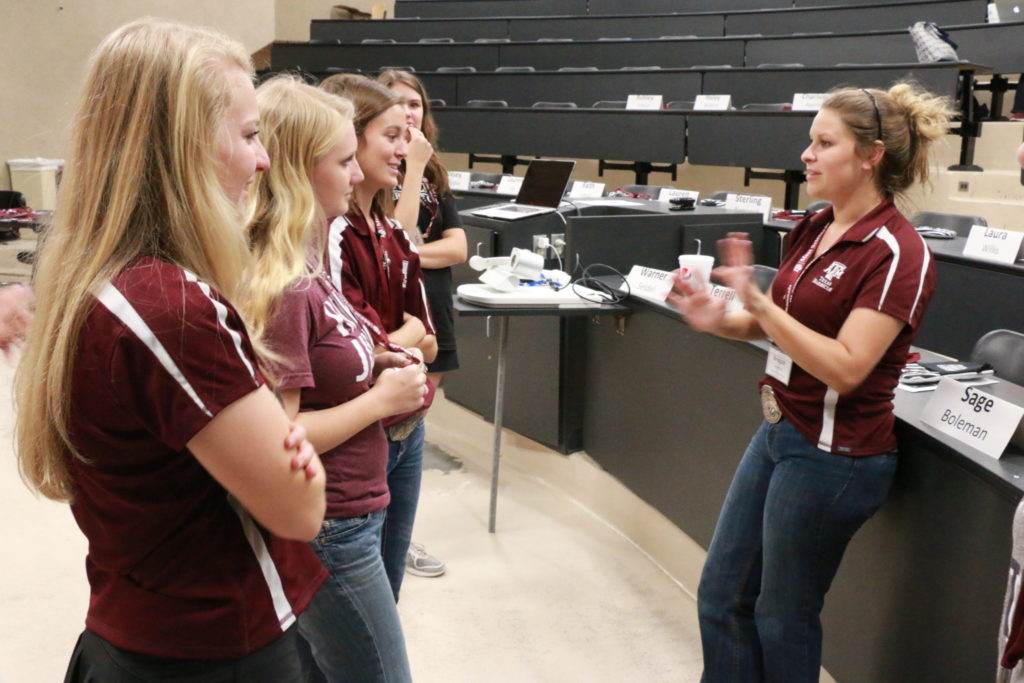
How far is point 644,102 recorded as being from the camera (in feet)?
22.7

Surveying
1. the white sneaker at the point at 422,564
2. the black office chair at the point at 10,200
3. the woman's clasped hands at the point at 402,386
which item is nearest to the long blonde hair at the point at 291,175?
the woman's clasped hands at the point at 402,386

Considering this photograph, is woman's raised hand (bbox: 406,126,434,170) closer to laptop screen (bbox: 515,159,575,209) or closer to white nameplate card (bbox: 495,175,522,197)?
laptop screen (bbox: 515,159,575,209)

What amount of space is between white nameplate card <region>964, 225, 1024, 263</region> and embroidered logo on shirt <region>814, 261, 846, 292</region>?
6.99 feet

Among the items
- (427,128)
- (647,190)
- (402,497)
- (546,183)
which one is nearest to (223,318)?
(402,497)

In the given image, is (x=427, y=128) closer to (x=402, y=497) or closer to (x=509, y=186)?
(x=402, y=497)

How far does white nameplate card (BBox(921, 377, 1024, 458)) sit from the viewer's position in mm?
1479

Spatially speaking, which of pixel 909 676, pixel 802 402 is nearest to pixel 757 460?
pixel 802 402

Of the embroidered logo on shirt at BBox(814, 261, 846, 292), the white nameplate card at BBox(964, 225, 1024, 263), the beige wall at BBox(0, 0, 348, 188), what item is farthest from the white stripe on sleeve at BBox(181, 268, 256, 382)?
the beige wall at BBox(0, 0, 348, 188)

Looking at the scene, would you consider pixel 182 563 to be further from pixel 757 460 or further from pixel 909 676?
pixel 909 676

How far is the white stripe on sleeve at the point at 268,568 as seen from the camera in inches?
35.0

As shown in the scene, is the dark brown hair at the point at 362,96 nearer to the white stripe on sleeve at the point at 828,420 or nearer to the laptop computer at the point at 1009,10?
the white stripe on sleeve at the point at 828,420

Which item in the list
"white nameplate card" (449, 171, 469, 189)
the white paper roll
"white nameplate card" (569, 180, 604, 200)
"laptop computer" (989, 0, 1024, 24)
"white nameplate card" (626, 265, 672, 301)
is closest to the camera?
"white nameplate card" (626, 265, 672, 301)

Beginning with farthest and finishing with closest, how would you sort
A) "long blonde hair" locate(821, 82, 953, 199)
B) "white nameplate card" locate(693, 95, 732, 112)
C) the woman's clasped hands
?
"white nameplate card" locate(693, 95, 732, 112)
"long blonde hair" locate(821, 82, 953, 199)
the woman's clasped hands

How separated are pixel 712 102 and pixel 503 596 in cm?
471
